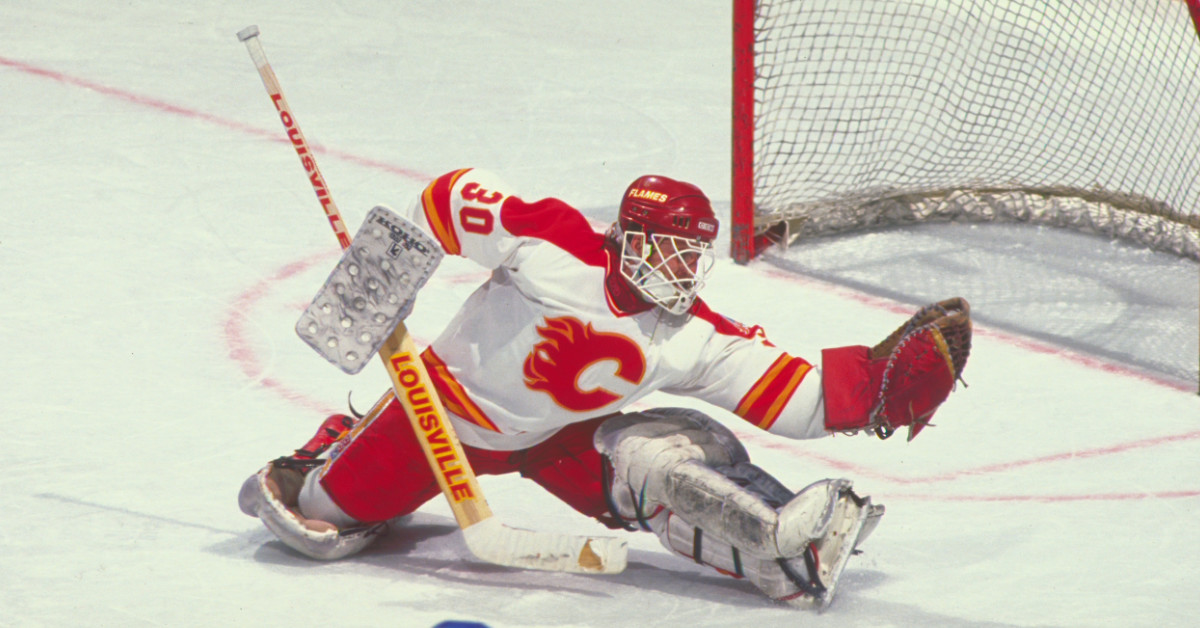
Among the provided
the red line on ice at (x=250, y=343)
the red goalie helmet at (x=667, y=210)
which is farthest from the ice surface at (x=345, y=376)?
the red goalie helmet at (x=667, y=210)

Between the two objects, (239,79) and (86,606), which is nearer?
(86,606)

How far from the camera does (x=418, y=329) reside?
4.55 metres

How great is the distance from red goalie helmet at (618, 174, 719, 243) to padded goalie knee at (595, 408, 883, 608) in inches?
15.4

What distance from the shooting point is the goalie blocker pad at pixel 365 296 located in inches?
112

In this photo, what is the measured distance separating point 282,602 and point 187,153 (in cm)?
336

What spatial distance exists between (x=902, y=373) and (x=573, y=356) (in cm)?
61

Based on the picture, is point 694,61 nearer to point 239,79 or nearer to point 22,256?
point 239,79

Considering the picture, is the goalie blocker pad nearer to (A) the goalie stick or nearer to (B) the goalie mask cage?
(A) the goalie stick

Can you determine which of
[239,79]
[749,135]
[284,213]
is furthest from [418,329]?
[239,79]

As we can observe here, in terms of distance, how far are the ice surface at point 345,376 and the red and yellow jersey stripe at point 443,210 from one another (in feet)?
2.21

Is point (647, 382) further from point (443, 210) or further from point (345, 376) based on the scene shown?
point (345, 376)

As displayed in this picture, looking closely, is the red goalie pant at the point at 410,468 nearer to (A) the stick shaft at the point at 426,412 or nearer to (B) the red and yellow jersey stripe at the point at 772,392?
(A) the stick shaft at the point at 426,412

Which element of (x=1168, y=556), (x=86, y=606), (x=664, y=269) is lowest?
(x=1168, y=556)

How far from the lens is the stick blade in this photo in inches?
114
